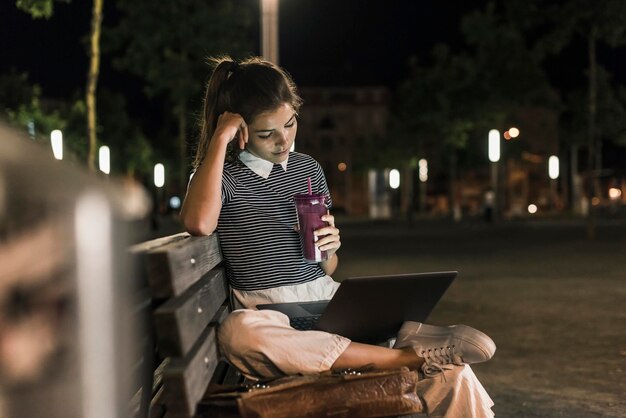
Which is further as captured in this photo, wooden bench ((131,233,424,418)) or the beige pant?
the beige pant

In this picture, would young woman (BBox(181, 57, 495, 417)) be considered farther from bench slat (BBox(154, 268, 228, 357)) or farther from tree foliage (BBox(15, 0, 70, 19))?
tree foliage (BBox(15, 0, 70, 19))

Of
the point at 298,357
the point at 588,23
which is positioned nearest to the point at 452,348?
the point at 298,357

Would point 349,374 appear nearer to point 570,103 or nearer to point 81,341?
point 81,341

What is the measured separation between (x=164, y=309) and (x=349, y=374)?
685 millimetres

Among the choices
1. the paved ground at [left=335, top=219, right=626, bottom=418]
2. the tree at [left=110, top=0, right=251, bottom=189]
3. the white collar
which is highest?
the tree at [left=110, top=0, right=251, bottom=189]

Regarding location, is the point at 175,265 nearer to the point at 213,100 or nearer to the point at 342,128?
the point at 213,100

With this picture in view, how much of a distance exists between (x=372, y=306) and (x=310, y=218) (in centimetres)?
38

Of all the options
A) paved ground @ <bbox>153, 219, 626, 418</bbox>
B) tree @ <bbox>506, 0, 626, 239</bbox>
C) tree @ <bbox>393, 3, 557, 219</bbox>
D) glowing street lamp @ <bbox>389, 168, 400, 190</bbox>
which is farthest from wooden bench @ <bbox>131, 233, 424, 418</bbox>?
glowing street lamp @ <bbox>389, 168, 400, 190</bbox>

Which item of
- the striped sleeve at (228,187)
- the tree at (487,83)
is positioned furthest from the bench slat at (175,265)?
the tree at (487,83)

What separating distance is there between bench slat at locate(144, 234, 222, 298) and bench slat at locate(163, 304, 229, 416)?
177 mm

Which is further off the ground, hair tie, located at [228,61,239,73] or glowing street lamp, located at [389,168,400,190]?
hair tie, located at [228,61,239,73]

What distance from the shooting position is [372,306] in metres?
3.28

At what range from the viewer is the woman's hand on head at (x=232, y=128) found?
352 cm

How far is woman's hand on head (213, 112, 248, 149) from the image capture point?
3518 mm
